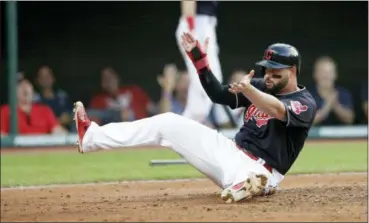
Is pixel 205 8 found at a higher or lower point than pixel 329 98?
higher

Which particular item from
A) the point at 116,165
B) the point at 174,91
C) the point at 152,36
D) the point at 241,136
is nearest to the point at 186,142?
the point at 241,136

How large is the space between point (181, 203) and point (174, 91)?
270 inches

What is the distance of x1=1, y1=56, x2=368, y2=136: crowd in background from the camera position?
36.5ft

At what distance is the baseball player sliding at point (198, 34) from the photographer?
7746 millimetres

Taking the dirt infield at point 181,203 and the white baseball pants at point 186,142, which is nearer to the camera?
the dirt infield at point 181,203

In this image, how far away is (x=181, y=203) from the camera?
5293 mm

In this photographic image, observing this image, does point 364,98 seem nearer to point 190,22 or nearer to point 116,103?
point 116,103

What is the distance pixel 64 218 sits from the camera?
464 centimetres

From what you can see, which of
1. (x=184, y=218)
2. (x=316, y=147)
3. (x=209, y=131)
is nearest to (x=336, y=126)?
(x=316, y=147)

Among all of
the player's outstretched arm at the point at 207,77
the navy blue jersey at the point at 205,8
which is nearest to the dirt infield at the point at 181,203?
the player's outstretched arm at the point at 207,77

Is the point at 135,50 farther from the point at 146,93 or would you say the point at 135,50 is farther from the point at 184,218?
the point at 184,218

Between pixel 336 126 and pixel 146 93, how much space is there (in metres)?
2.82

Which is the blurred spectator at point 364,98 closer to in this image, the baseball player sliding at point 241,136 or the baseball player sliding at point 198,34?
the baseball player sliding at point 198,34

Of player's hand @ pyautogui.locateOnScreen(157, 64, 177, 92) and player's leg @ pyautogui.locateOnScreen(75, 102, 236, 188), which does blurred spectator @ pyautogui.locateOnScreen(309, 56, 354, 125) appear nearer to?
player's hand @ pyautogui.locateOnScreen(157, 64, 177, 92)
